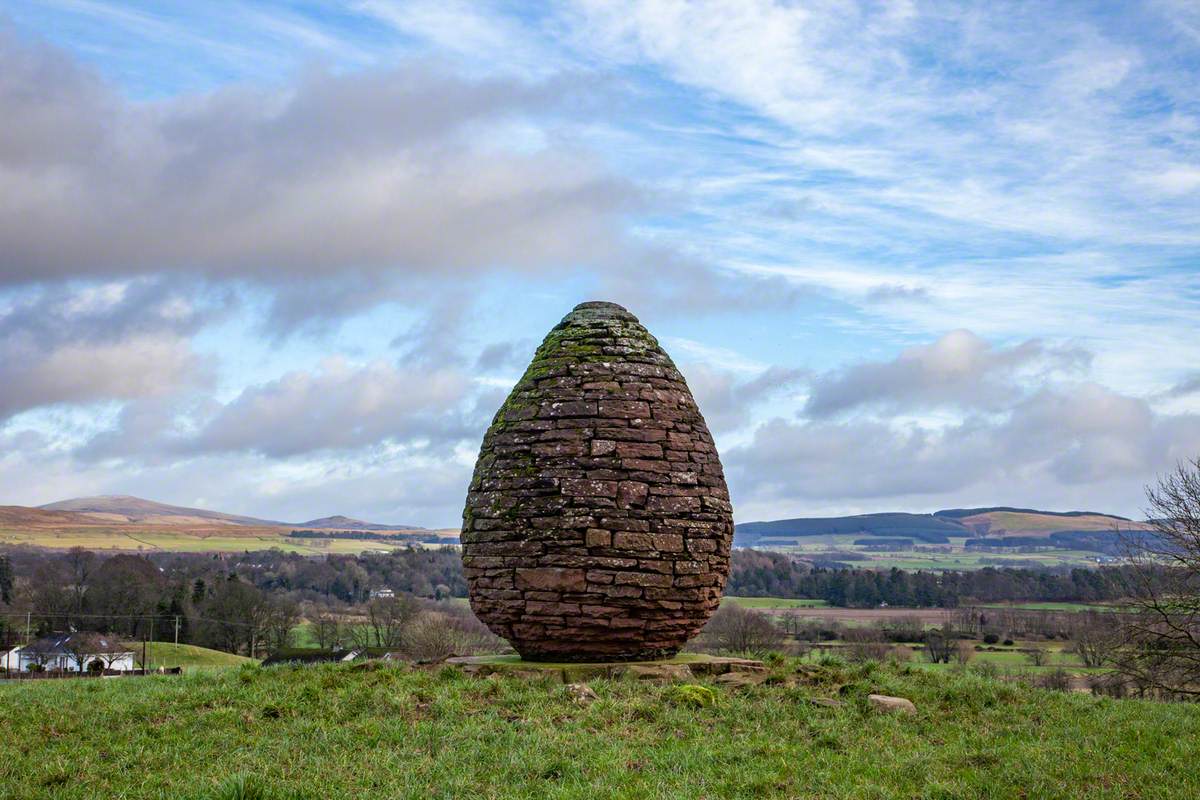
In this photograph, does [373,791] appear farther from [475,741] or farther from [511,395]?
[511,395]

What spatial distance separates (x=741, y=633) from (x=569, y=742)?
22903mm

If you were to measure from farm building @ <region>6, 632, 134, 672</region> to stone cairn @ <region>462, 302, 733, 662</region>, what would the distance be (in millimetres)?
32022

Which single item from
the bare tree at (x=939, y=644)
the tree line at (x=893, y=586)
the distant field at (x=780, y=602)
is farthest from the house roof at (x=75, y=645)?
the distant field at (x=780, y=602)

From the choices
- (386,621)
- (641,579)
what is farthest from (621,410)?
(386,621)

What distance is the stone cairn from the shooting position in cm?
1209

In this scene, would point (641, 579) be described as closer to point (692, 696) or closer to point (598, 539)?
point (598, 539)

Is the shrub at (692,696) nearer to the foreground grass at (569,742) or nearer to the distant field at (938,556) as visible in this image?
the foreground grass at (569,742)

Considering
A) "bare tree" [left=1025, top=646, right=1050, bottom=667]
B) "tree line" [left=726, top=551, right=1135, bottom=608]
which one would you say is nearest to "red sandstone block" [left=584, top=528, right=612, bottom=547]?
"bare tree" [left=1025, top=646, right=1050, bottom=667]

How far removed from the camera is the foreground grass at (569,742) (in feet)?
25.3

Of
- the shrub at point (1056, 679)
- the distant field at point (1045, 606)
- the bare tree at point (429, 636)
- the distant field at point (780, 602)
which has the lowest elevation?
the distant field at point (780, 602)

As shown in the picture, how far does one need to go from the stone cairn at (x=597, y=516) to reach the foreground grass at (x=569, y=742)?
114 cm

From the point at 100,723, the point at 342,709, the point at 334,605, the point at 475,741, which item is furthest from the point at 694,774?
the point at 334,605

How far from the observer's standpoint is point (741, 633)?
30844 millimetres

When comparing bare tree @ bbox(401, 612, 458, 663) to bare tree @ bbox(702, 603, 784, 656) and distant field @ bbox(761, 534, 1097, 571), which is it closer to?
bare tree @ bbox(702, 603, 784, 656)
